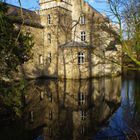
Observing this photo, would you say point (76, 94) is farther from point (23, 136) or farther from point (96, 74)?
point (96, 74)

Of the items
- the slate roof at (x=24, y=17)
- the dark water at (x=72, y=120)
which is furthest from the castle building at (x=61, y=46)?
the dark water at (x=72, y=120)

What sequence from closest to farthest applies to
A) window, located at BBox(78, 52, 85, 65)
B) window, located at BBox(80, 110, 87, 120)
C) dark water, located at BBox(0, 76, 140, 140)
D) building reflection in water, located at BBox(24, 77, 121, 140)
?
1. dark water, located at BBox(0, 76, 140, 140)
2. building reflection in water, located at BBox(24, 77, 121, 140)
3. window, located at BBox(80, 110, 87, 120)
4. window, located at BBox(78, 52, 85, 65)

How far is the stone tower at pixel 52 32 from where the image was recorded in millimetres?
27703

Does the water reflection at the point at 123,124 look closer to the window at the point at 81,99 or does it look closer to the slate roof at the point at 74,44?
the window at the point at 81,99

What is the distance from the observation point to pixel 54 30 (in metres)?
27.9

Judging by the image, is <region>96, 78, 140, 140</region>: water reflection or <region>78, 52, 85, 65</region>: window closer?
<region>96, 78, 140, 140</region>: water reflection

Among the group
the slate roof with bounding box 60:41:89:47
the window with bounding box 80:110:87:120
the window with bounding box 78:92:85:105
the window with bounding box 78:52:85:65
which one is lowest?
the window with bounding box 80:110:87:120

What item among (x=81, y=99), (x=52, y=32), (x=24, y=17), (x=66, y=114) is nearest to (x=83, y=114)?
(x=66, y=114)

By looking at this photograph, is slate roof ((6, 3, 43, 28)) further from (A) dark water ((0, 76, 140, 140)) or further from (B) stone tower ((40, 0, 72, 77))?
(A) dark water ((0, 76, 140, 140))

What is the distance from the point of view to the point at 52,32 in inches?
1084

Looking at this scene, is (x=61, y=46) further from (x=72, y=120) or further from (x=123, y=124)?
(x=123, y=124)

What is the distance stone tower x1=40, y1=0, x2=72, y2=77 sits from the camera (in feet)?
90.9

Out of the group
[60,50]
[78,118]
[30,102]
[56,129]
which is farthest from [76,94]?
[60,50]

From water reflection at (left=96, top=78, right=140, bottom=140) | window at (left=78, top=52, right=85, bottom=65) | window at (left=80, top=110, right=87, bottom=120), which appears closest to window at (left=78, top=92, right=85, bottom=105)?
window at (left=80, top=110, right=87, bottom=120)
